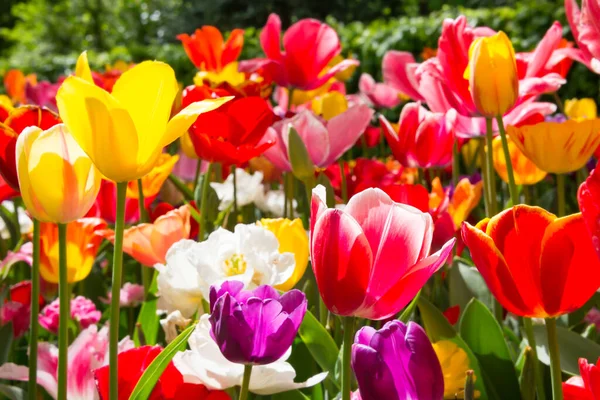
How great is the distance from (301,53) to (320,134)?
0.39 meters

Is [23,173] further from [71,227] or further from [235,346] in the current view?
[71,227]

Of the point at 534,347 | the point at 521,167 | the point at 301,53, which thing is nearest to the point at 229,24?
the point at 301,53

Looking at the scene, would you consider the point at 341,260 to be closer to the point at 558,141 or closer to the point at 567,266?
the point at 567,266

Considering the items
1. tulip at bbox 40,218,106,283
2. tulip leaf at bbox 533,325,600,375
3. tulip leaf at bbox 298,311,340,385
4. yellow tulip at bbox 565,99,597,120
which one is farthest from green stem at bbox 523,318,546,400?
yellow tulip at bbox 565,99,597,120

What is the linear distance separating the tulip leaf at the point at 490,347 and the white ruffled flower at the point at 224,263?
0.22m

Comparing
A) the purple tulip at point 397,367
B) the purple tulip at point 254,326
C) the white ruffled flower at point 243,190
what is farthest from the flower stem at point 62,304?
the white ruffled flower at point 243,190

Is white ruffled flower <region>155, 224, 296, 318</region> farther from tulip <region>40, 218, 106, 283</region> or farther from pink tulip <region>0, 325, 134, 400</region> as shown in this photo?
tulip <region>40, 218, 106, 283</region>

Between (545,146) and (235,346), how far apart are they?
1.90 feet

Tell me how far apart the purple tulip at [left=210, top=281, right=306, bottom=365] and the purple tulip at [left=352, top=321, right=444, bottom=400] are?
71mm

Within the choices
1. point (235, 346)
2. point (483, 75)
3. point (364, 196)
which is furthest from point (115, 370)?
point (483, 75)

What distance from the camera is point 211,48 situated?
1693mm

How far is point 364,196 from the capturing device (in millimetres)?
616

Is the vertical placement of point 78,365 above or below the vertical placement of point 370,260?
below

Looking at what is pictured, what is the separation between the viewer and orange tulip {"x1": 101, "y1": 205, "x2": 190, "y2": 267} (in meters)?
1.02
